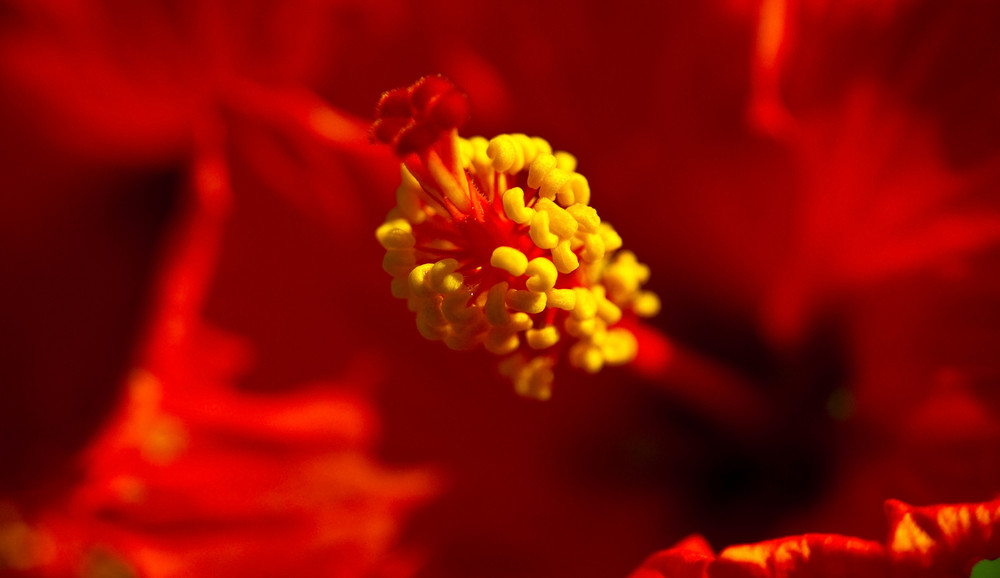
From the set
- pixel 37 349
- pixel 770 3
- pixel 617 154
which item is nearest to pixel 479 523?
pixel 617 154

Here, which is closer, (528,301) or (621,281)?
(528,301)

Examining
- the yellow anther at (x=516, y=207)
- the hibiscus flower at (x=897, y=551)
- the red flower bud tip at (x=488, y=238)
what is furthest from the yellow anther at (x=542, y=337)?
the hibiscus flower at (x=897, y=551)

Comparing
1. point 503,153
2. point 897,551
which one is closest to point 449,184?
point 503,153

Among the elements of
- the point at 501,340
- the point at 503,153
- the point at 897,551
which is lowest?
the point at 897,551

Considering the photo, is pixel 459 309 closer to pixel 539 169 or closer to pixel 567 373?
pixel 539 169

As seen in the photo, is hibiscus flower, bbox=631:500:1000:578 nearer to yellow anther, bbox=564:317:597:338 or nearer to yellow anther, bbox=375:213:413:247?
yellow anther, bbox=564:317:597:338

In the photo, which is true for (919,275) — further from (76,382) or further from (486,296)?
(76,382)

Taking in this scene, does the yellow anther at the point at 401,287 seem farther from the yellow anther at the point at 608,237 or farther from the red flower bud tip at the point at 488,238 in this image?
the yellow anther at the point at 608,237
